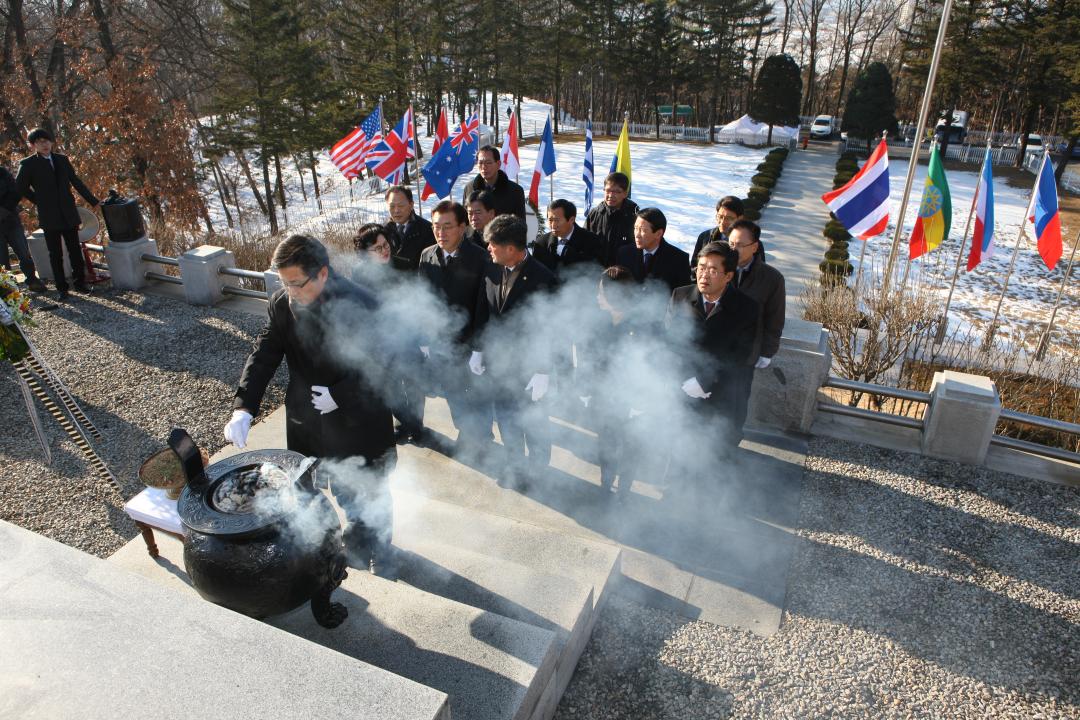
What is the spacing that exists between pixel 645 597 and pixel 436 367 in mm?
2138

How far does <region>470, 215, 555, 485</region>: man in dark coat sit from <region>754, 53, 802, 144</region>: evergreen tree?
2927 cm

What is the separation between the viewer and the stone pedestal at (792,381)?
5.00 meters

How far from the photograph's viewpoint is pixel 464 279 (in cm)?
446

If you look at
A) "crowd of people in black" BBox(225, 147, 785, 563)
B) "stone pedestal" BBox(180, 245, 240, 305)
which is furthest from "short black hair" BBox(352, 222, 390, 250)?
"stone pedestal" BBox(180, 245, 240, 305)

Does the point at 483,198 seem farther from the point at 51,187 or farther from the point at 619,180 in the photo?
the point at 51,187

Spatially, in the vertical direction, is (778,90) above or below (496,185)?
above

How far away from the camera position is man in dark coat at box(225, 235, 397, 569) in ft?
10.5

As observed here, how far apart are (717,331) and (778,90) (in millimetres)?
29568

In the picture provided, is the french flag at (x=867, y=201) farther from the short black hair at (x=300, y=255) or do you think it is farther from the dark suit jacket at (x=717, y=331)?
the short black hair at (x=300, y=255)

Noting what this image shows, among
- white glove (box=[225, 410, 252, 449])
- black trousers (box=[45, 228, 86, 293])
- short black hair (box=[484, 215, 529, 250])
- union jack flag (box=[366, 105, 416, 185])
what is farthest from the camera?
union jack flag (box=[366, 105, 416, 185])

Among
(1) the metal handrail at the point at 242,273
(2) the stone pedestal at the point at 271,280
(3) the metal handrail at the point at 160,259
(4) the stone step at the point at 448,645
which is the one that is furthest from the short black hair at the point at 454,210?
(3) the metal handrail at the point at 160,259

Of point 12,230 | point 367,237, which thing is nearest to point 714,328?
point 367,237

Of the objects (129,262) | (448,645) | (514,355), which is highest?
(514,355)

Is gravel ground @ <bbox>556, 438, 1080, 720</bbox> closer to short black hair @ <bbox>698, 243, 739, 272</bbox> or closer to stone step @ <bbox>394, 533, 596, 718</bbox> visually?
stone step @ <bbox>394, 533, 596, 718</bbox>
